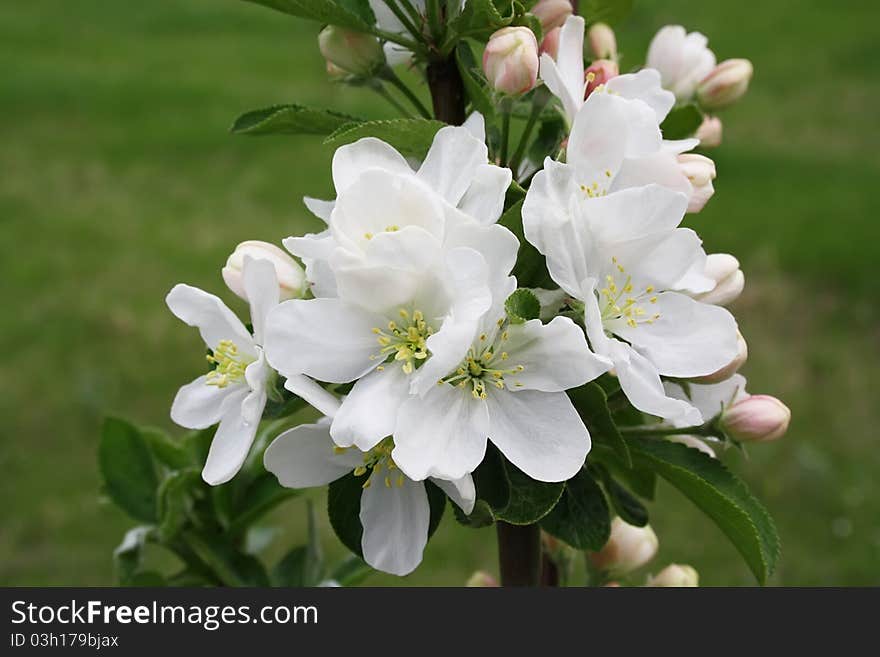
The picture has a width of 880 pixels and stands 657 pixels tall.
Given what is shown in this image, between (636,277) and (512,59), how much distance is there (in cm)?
18

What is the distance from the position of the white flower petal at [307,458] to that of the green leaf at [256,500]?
0.29m

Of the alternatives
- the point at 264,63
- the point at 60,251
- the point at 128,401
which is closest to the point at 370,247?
the point at 128,401

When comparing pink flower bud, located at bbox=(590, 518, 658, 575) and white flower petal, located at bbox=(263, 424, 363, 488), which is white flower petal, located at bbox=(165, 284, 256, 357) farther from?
pink flower bud, located at bbox=(590, 518, 658, 575)

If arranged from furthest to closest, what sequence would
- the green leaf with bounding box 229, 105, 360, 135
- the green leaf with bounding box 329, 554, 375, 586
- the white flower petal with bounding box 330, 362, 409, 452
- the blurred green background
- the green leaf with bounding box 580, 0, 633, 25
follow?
the blurred green background
the green leaf with bounding box 329, 554, 375, 586
the green leaf with bounding box 580, 0, 633, 25
the green leaf with bounding box 229, 105, 360, 135
the white flower petal with bounding box 330, 362, 409, 452

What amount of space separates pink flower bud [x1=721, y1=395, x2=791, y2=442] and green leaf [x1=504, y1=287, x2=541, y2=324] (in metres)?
0.26

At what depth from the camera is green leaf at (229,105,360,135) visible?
85 centimetres

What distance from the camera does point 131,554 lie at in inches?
42.3

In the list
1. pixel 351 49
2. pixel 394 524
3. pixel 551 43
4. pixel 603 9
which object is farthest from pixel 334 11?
pixel 394 524

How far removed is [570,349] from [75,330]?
3.09 metres

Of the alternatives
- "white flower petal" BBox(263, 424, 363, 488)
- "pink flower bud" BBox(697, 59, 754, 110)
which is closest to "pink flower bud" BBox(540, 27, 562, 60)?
"pink flower bud" BBox(697, 59, 754, 110)

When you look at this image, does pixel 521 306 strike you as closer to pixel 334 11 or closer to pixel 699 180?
pixel 699 180

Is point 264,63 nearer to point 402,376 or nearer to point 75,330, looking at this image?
point 75,330

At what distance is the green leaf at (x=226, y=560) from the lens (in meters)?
1.07

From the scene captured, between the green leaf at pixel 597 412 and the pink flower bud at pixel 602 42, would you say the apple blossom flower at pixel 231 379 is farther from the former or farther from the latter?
the pink flower bud at pixel 602 42
